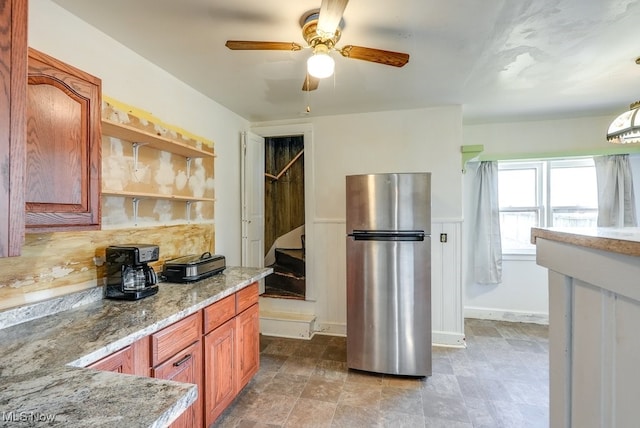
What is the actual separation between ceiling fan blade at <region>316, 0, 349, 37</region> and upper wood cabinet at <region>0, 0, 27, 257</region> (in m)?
1.04

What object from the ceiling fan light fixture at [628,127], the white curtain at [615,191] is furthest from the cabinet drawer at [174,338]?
the white curtain at [615,191]

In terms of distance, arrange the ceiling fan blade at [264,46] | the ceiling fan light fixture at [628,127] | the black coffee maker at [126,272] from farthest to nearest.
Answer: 1. the ceiling fan light fixture at [628,127]
2. the black coffee maker at [126,272]
3. the ceiling fan blade at [264,46]

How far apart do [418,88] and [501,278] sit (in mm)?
2660

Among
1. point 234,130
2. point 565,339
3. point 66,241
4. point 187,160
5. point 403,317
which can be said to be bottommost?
point 403,317

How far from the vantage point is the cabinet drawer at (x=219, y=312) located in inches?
Result: 70.1

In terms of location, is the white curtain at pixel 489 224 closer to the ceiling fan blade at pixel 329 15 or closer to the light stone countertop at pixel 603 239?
the light stone countertop at pixel 603 239

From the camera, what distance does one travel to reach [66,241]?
162cm

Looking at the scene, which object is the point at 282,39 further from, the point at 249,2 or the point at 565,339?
the point at 565,339

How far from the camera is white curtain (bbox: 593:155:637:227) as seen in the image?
3.28 metres

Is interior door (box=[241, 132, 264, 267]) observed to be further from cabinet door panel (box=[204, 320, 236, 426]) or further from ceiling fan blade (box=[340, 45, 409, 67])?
ceiling fan blade (box=[340, 45, 409, 67])

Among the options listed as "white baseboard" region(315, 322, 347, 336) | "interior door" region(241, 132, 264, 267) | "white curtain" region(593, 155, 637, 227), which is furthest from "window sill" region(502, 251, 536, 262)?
"interior door" region(241, 132, 264, 267)

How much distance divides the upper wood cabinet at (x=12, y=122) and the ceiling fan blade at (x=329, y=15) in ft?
3.41

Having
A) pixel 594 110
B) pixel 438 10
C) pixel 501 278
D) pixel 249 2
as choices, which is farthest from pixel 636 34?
pixel 501 278

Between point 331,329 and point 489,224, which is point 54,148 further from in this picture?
point 489,224
